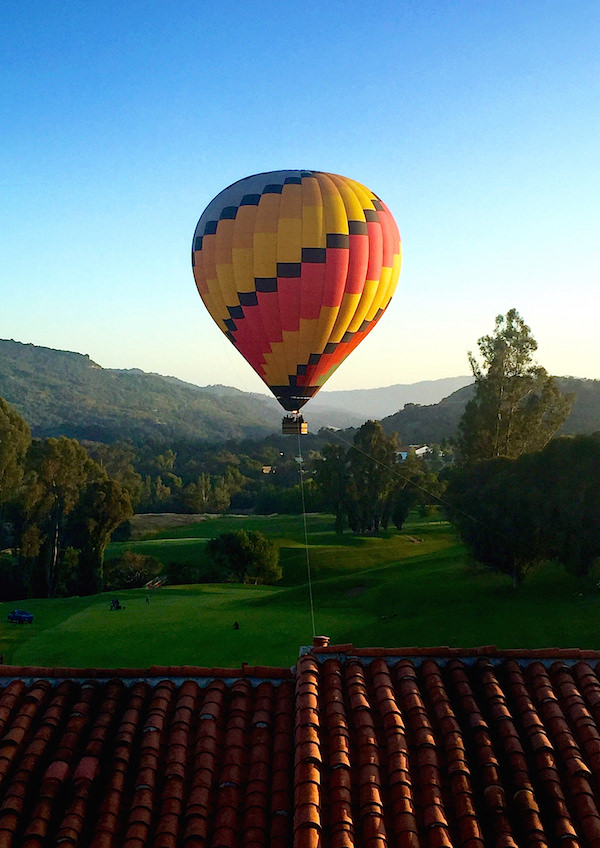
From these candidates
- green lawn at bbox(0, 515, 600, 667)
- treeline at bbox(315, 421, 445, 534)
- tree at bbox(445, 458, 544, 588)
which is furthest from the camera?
treeline at bbox(315, 421, 445, 534)

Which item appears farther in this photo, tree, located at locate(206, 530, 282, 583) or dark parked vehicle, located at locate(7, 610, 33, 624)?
tree, located at locate(206, 530, 282, 583)

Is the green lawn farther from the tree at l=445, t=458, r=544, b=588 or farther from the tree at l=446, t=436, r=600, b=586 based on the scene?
the tree at l=446, t=436, r=600, b=586

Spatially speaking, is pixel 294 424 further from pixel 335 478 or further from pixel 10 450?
pixel 335 478

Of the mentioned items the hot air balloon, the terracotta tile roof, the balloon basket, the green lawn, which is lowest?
the green lawn

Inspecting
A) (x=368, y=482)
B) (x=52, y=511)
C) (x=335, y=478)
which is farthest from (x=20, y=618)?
(x=368, y=482)

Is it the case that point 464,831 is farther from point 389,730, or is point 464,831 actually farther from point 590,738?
point 590,738

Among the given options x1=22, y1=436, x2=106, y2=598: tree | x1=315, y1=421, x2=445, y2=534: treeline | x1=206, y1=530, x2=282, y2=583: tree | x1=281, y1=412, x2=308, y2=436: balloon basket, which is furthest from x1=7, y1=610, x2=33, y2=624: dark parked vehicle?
x1=315, y1=421, x2=445, y2=534: treeline

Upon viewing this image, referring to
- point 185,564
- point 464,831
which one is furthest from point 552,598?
point 185,564
